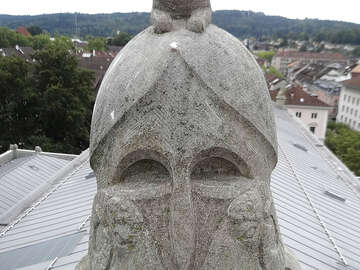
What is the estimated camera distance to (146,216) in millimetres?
3838

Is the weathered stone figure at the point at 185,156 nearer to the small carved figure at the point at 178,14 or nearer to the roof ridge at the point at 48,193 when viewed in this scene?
the small carved figure at the point at 178,14

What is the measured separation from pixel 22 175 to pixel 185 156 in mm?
14537

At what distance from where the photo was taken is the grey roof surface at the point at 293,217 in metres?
8.26

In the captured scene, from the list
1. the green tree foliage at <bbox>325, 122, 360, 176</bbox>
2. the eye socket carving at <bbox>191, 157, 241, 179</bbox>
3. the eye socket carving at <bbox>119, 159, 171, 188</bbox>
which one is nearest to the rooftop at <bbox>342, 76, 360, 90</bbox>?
the green tree foliage at <bbox>325, 122, 360, 176</bbox>

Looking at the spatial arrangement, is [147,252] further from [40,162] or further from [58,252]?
[40,162]

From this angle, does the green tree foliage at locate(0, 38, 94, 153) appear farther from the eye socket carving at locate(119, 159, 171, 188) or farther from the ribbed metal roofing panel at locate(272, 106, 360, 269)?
the eye socket carving at locate(119, 159, 171, 188)

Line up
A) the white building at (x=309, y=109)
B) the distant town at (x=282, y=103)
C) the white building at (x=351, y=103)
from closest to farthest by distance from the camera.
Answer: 1. the distant town at (x=282, y=103)
2. the white building at (x=309, y=109)
3. the white building at (x=351, y=103)

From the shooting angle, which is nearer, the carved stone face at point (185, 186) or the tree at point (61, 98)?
the carved stone face at point (185, 186)

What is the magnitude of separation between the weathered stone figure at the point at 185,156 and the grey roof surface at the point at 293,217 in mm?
4285

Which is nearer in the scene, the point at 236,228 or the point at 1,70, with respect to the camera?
the point at 236,228

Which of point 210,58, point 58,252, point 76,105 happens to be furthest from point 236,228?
point 76,105

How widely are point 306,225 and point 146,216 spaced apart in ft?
22.5

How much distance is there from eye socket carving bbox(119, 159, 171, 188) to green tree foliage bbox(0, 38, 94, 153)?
21.4 meters

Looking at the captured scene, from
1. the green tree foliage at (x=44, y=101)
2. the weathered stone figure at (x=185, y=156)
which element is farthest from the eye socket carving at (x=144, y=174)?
the green tree foliage at (x=44, y=101)
